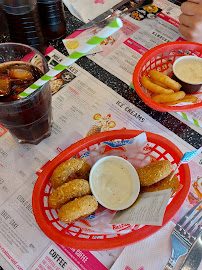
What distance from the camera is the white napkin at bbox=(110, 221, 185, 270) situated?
0.65m

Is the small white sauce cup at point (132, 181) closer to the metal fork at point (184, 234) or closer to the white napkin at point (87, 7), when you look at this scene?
the metal fork at point (184, 234)

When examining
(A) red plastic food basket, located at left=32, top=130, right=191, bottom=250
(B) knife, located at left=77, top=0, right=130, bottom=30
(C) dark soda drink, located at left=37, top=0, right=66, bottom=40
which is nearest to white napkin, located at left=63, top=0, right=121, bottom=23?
(B) knife, located at left=77, top=0, right=130, bottom=30

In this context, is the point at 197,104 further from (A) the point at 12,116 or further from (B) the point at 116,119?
(A) the point at 12,116

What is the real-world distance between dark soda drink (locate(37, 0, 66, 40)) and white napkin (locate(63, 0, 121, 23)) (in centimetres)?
15

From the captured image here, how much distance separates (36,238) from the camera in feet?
2.26

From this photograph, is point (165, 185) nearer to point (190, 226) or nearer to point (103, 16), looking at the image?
point (190, 226)

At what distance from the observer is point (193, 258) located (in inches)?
25.4

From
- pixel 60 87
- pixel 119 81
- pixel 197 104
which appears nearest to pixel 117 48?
pixel 119 81

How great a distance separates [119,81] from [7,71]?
420mm

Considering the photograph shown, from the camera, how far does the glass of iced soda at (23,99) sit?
27.1 inches

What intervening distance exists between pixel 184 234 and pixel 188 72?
57 cm

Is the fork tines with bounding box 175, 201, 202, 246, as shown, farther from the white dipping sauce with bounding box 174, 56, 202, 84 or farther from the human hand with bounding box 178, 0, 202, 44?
the human hand with bounding box 178, 0, 202, 44

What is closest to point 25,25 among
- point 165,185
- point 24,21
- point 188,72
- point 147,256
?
point 24,21

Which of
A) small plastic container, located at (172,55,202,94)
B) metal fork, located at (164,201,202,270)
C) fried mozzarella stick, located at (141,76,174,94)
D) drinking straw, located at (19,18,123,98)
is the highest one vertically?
drinking straw, located at (19,18,123,98)
